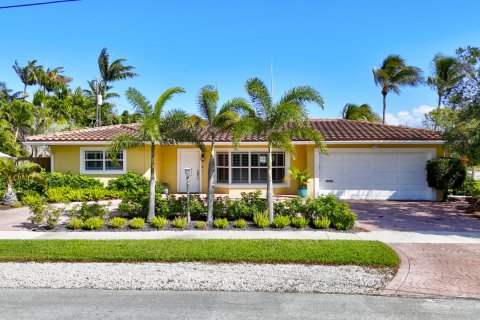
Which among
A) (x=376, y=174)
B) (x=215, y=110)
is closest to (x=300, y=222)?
(x=215, y=110)

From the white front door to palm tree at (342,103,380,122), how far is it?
1809 centimetres

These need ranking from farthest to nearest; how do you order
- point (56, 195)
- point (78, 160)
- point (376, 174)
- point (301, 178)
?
point (78, 160), point (376, 174), point (301, 178), point (56, 195)

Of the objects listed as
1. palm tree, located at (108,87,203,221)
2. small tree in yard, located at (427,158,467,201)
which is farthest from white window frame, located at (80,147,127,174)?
small tree in yard, located at (427,158,467,201)

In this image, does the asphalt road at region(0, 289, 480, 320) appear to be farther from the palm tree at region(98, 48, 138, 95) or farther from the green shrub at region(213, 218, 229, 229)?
the palm tree at region(98, 48, 138, 95)

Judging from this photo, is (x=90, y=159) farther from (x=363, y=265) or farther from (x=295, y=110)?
(x=363, y=265)

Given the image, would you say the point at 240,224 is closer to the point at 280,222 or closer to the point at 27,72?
the point at 280,222

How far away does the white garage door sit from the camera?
1583 cm

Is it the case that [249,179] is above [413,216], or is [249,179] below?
above

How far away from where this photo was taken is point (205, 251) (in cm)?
727

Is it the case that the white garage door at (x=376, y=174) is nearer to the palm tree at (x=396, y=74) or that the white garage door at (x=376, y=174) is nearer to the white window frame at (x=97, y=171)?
the white window frame at (x=97, y=171)

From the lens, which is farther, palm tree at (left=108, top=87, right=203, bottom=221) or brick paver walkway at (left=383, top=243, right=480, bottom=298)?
palm tree at (left=108, top=87, right=203, bottom=221)

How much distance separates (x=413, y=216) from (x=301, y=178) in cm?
512

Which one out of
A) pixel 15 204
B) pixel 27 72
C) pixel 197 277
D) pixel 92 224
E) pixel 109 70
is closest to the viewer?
pixel 197 277

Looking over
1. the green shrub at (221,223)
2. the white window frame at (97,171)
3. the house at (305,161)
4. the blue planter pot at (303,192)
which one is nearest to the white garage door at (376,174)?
the house at (305,161)
